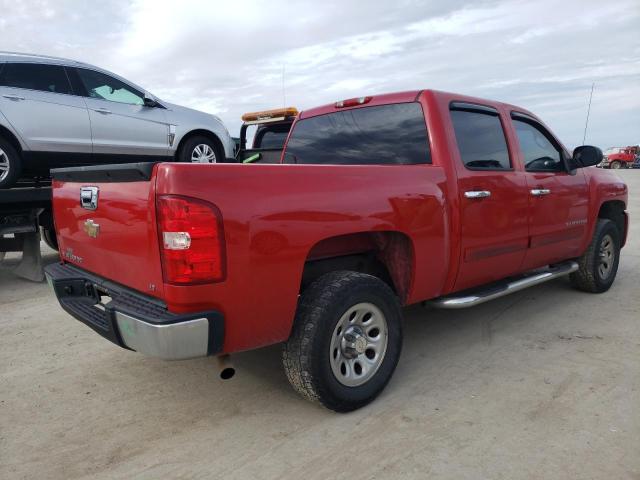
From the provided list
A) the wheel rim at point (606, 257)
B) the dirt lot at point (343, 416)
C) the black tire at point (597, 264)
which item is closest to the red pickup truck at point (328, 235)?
the dirt lot at point (343, 416)

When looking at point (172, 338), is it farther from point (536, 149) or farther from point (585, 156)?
point (585, 156)

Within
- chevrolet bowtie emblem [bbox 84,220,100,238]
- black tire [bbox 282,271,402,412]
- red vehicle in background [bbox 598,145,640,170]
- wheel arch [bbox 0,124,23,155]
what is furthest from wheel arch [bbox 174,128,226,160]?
red vehicle in background [bbox 598,145,640,170]

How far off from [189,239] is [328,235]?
763mm

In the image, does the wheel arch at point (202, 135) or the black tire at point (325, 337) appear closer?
the black tire at point (325, 337)

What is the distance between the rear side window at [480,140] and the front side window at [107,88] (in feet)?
16.4

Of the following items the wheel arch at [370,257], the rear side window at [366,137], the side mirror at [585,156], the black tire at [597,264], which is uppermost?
the rear side window at [366,137]

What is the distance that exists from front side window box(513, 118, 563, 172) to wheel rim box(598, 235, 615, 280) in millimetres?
1264

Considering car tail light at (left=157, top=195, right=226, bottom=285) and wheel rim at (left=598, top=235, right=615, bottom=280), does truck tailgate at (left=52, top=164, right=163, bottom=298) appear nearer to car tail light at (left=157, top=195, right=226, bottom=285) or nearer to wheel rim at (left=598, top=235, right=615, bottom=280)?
car tail light at (left=157, top=195, right=226, bottom=285)

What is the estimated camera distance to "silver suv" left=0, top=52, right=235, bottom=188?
225 inches

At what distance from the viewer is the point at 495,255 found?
3686 millimetres

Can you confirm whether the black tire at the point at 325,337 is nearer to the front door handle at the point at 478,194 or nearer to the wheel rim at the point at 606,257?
the front door handle at the point at 478,194

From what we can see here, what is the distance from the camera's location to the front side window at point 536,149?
414cm

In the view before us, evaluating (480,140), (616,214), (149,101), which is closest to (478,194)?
(480,140)

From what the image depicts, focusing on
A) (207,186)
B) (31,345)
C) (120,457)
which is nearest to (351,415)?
(120,457)
